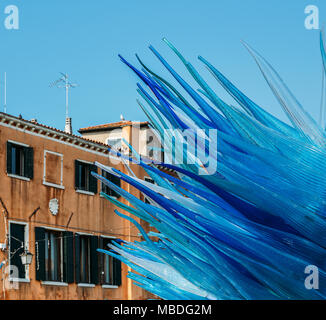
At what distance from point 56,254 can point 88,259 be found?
155cm

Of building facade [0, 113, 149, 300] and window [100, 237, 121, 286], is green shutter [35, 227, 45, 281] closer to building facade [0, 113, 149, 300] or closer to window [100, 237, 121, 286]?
building facade [0, 113, 149, 300]

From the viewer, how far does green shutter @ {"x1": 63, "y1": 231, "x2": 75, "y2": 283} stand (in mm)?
19016

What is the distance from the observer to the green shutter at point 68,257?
19016 mm

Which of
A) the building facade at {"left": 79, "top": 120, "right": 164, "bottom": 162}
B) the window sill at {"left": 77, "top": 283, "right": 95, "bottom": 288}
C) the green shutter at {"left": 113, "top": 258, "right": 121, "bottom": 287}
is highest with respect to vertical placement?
the building facade at {"left": 79, "top": 120, "right": 164, "bottom": 162}

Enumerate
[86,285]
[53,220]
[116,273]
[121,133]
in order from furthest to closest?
1. [121,133]
2. [116,273]
3. [86,285]
4. [53,220]

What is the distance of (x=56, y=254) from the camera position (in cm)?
1889

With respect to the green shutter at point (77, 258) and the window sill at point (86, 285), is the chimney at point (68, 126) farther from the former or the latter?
the window sill at point (86, 285)

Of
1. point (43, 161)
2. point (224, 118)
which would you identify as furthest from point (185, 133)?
point (43, 161)

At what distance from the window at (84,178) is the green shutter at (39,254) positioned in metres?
2.34

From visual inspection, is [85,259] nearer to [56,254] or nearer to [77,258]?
[77,258]

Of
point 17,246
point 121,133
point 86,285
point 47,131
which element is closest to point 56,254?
point 86,285

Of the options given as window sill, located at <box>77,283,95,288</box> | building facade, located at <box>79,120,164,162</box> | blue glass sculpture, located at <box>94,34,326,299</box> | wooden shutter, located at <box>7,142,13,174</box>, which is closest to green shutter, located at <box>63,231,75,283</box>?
window sill, located at <box>77,283,95,288</box>

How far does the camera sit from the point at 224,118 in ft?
9.23

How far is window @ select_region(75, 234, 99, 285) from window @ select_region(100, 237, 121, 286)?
407 millimetres
